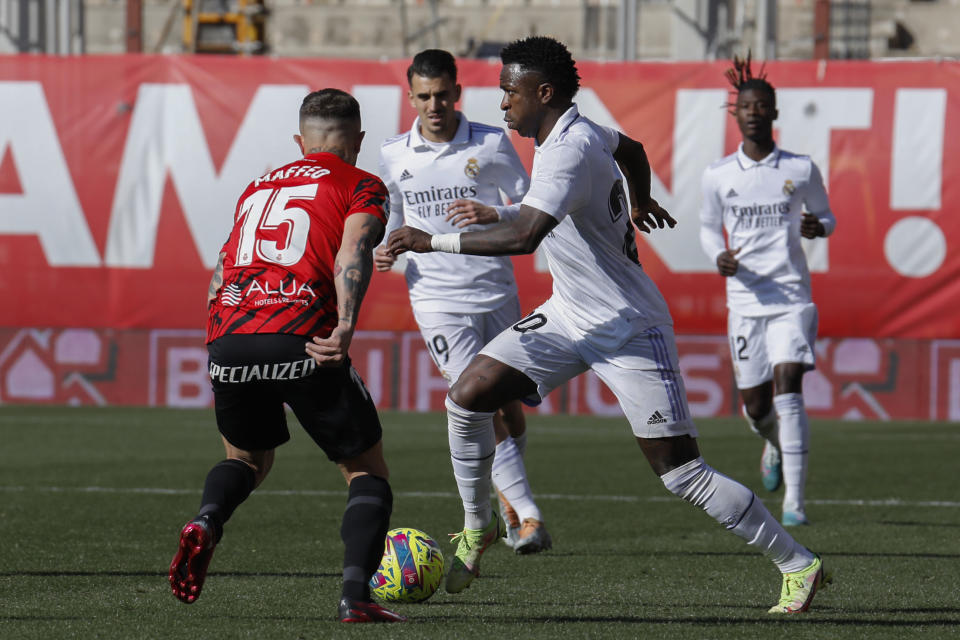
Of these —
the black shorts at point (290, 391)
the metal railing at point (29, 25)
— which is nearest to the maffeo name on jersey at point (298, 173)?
the black shorts at point (290, 391)

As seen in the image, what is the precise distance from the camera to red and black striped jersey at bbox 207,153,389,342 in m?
5.15

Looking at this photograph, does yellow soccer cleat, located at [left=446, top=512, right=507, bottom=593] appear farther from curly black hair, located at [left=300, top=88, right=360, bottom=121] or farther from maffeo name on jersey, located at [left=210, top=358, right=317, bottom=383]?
curly black hair, located at [left=300, top=88, right=360, bottom=121]

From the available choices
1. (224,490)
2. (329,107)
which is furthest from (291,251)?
(224,490)

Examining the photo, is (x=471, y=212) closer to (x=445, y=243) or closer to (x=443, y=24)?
(x=445, y=243)

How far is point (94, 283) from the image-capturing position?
15.9 m

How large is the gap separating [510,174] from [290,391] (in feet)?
9.36

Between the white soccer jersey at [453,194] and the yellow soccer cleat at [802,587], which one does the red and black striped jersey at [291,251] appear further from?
the white soccer jersey at [453,194]

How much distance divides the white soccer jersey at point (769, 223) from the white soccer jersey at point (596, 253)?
3.41 metres

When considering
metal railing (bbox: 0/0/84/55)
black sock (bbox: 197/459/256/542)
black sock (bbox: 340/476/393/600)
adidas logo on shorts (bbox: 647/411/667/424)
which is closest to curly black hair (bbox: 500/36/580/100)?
adidas logo on shorts (bbox: 647/411/667/424)

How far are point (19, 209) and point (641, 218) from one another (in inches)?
436

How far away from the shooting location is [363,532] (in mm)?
5160

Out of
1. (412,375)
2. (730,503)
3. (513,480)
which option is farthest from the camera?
(412,375)

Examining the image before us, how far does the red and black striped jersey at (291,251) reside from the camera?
203 inches

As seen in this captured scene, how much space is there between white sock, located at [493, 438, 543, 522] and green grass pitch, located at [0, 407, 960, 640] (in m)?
0.24
